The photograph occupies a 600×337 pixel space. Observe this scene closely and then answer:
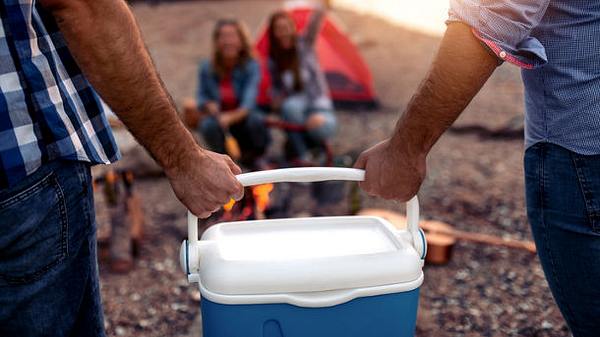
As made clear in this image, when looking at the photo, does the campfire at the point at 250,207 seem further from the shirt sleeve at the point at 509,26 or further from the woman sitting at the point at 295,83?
the shirt sleeve at the point at 509,26

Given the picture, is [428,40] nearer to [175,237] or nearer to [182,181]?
[175,237]

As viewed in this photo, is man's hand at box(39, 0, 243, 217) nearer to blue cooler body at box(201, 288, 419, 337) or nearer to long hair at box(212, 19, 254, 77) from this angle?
blue cooler body at box(201, 288, 419, 337)

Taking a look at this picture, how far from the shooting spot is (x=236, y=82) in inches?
171

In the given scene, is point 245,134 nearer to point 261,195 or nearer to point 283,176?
point 261,195

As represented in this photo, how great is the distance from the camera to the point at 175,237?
11.0 feet

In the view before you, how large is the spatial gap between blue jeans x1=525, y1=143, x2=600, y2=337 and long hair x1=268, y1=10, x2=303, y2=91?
10.3 ft

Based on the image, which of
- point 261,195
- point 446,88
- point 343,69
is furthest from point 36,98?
point 343,69

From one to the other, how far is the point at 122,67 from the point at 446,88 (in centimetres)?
67

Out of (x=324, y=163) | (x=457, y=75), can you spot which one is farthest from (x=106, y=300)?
(x=457, y=75)

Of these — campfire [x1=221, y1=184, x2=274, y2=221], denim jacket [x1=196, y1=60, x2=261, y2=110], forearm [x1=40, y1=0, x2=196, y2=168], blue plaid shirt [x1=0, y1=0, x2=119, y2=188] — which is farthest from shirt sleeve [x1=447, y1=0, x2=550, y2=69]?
denim jacket [x1=196, y1=60, x2=261, y2=110]

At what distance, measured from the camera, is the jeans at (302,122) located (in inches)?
165

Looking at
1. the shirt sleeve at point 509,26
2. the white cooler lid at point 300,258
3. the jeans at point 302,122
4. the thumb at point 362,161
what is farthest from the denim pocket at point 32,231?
the jeans at point 302,122

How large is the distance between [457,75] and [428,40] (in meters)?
7.45

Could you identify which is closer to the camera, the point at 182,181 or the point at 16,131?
the point at 16,131
